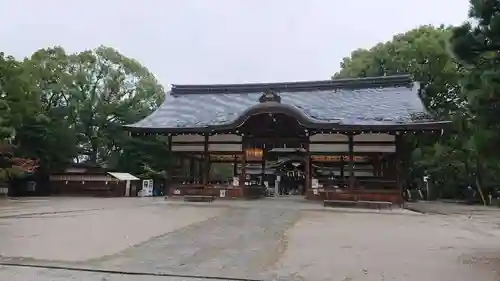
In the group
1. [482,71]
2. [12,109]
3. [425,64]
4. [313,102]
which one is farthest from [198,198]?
[425,64]

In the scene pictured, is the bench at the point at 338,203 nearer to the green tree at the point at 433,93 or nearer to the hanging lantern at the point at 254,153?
the hanging lantern at the point at 254,153

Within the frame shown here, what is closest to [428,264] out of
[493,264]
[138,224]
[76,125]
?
[493,264]

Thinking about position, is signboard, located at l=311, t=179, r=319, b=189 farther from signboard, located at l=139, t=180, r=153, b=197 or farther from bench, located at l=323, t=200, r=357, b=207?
signboard, located at l=139, t=180, r=153, b=197

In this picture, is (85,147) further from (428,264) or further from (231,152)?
(428,264)

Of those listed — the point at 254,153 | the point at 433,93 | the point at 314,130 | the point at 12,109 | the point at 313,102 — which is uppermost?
the point at 433,93

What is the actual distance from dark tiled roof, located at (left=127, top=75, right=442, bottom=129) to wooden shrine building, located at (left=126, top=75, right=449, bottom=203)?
0.05 m

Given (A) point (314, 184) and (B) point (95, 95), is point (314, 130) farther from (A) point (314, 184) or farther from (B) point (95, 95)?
(B) point (95, 95)

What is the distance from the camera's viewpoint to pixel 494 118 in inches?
241

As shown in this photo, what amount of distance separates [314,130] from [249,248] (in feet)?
39.9

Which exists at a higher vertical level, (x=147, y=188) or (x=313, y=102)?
(x=313, y=102)

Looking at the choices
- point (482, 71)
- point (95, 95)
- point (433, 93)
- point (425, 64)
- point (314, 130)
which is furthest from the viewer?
point (95, 95)

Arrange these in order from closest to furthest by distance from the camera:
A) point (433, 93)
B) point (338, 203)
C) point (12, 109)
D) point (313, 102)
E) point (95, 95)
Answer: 1. point (338, 203)
2. point (12, 109)
3. point (313, 102)
4. point (433, 93)
5. point (95, 95)

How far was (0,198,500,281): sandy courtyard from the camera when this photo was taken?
17.4 ft

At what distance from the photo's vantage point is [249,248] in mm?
7062
